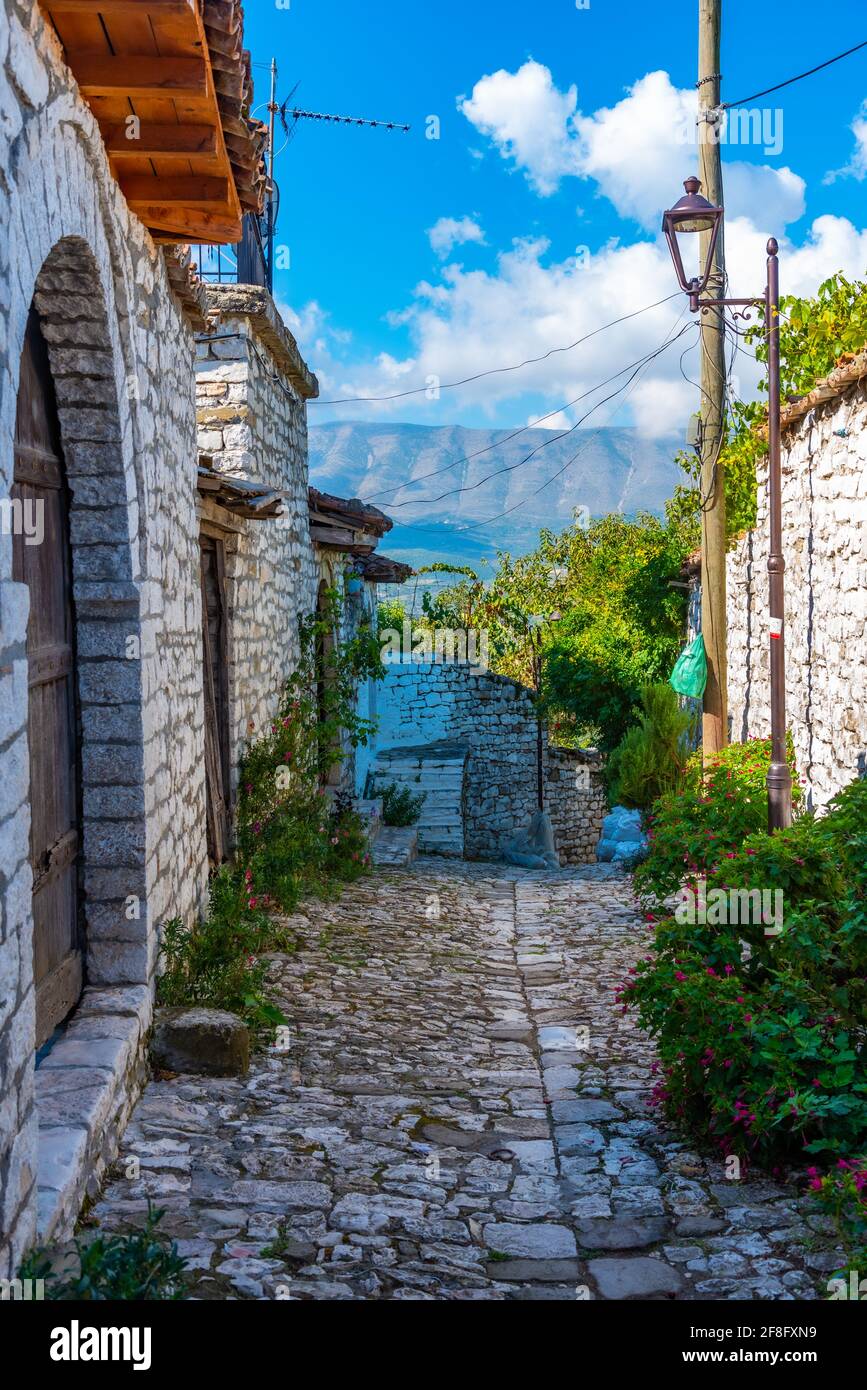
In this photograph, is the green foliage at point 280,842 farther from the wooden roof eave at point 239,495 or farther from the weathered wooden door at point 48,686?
the wooden roof eave at point 239,495

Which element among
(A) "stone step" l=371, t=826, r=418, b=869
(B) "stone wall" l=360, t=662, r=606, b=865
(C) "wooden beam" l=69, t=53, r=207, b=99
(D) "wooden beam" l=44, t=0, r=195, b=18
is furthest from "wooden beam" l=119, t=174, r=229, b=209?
(B) "stone wall" l=360, t=662, r=606, b=865

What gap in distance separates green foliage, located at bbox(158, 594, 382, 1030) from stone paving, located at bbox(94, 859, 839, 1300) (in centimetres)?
35

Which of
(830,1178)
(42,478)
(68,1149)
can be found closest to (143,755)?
(42,478)

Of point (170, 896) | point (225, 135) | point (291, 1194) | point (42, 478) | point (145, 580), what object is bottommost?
point (291, 1194)

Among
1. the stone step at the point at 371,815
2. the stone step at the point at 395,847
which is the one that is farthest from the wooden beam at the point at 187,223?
the stone step at the point at 371,815

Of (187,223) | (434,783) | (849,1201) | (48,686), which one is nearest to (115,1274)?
(849,1201)

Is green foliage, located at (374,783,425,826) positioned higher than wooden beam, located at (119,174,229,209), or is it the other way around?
wooden beam, located at (119,174,229,209)

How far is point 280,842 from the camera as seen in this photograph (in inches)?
300

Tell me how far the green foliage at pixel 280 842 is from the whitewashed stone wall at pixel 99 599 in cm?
27

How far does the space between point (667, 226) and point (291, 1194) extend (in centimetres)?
577

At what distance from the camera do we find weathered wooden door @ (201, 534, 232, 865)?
21.6 ft

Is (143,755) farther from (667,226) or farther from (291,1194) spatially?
(667,226)

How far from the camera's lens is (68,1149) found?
3.03 metres

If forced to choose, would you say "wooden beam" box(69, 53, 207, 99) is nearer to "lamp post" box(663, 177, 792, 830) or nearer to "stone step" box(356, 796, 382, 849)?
"lamp post" box(663, 177, 792, 830)
